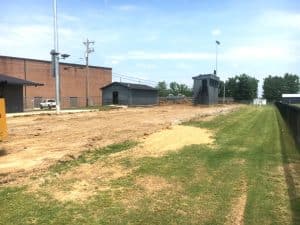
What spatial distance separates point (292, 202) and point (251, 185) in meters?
1.40

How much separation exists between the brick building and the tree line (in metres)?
51.3

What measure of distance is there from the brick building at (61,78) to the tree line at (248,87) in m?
51.3

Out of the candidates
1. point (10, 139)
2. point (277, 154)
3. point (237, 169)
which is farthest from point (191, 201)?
point (10, 139)

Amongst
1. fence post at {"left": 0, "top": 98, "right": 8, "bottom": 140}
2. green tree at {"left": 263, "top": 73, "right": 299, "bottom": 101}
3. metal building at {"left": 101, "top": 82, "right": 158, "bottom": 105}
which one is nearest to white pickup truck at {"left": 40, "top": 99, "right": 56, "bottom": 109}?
metal building at {"left": 101, "top": 82, "right": 158, "bottom": 105}

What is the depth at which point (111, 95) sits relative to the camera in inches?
3457

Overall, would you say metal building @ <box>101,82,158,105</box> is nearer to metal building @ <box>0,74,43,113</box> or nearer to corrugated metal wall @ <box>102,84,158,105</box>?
corrugated metal wall @ <box>102,84,158,105</box>

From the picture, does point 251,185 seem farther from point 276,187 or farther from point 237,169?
point 237,169

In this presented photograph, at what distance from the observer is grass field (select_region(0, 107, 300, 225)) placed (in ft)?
23.6

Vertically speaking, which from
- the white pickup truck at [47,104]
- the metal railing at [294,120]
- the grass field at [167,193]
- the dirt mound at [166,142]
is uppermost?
the metal railing at [294,120]

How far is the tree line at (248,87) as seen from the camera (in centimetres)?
15000

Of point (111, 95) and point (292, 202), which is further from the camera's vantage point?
point (111, 95)

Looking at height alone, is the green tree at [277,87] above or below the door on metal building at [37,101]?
above

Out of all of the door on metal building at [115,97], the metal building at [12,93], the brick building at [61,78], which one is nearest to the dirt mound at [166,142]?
the metal building at [12,93]

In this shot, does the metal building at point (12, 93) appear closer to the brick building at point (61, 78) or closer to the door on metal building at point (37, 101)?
the brick building at point (61, 78)
